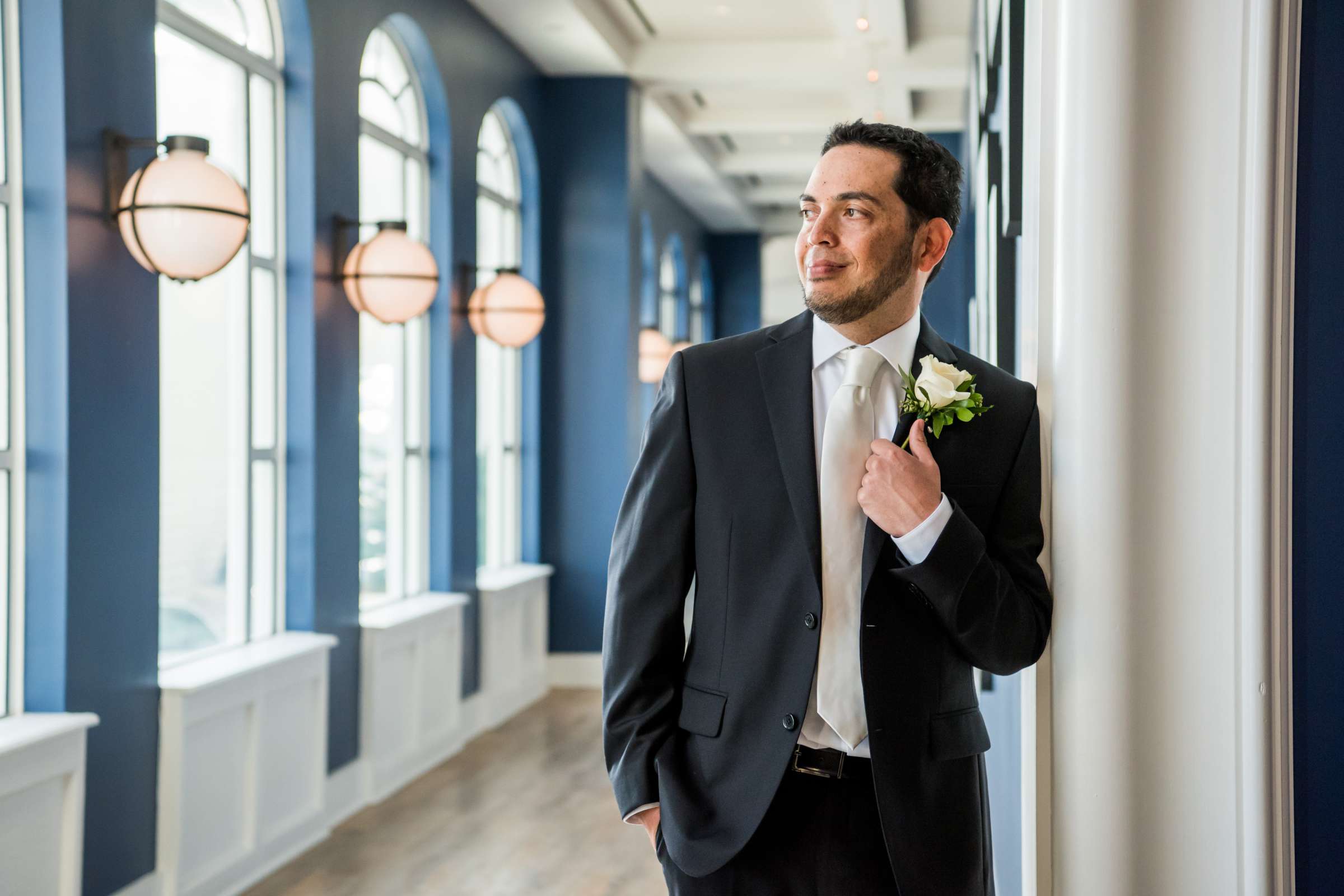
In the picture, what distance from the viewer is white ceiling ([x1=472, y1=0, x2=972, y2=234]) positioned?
6.82 meters

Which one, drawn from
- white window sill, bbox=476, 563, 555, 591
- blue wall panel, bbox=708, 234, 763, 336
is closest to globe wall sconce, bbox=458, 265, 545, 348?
white window sill, bbox=476, 563, 555, 591

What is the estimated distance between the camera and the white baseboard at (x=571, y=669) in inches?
300

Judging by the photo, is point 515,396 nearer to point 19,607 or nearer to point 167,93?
point 167,93

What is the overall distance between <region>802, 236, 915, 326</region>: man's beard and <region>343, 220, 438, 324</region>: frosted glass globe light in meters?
3.40

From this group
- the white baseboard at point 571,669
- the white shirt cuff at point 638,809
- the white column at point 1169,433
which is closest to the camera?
the white column at point 1169,433

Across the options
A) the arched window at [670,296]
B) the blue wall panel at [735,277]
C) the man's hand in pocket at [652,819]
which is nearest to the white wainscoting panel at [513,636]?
the man's hand in pocket at [652,819]

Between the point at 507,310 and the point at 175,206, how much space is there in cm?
296

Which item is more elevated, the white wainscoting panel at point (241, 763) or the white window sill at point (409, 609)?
the white window sill at point (409, 609)

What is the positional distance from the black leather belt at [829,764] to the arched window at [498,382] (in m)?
5.43

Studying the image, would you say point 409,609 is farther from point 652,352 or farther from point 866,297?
point 652,352

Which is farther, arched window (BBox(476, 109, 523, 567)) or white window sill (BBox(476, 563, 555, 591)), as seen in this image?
arched window (BBox(476, 109, 523, 567))

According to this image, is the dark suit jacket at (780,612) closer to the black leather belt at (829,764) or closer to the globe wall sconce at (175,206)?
the black leather belt at (829,764)

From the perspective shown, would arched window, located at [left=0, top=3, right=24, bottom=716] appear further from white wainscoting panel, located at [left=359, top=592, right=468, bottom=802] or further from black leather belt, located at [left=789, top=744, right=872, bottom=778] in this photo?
black leather belt, located at [left=789, top=744, right=872, bottom=778]

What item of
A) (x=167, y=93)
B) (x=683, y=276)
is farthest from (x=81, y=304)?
(x=683, y=276)
